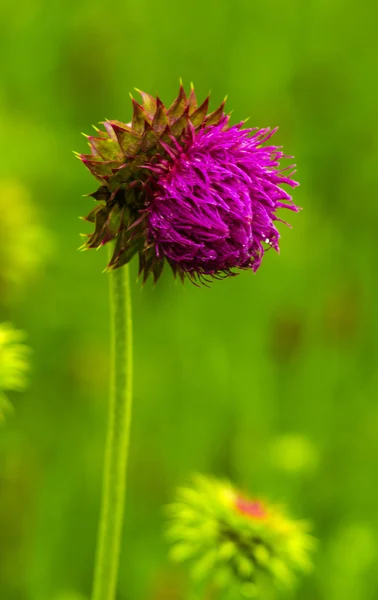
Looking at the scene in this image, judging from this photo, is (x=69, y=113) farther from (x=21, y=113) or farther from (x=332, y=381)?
(x=332, y=381)

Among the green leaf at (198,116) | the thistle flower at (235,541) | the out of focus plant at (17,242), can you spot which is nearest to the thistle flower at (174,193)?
the green leaf at (198,116)

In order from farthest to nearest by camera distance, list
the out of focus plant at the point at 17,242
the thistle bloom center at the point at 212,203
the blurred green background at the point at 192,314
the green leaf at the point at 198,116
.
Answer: the blurred green background at the point at 192,314 → the out of focus plant at the point at 17,242 → the green leaf at the point at 198,116 → the thistle bloom center at the point at 212,203

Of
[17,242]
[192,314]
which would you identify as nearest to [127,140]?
[17,242]

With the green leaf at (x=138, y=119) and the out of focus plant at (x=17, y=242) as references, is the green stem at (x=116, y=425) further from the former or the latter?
the out of focus plant at (x=17, y=242)

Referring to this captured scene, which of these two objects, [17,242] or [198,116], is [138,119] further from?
[17,242]

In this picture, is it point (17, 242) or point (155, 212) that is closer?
point (155, 212)

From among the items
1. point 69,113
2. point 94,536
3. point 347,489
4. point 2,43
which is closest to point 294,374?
point 347,489

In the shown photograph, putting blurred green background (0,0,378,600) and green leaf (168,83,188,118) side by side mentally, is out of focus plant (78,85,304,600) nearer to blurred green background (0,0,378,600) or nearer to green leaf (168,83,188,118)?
green leaf (168,83,188,118)
